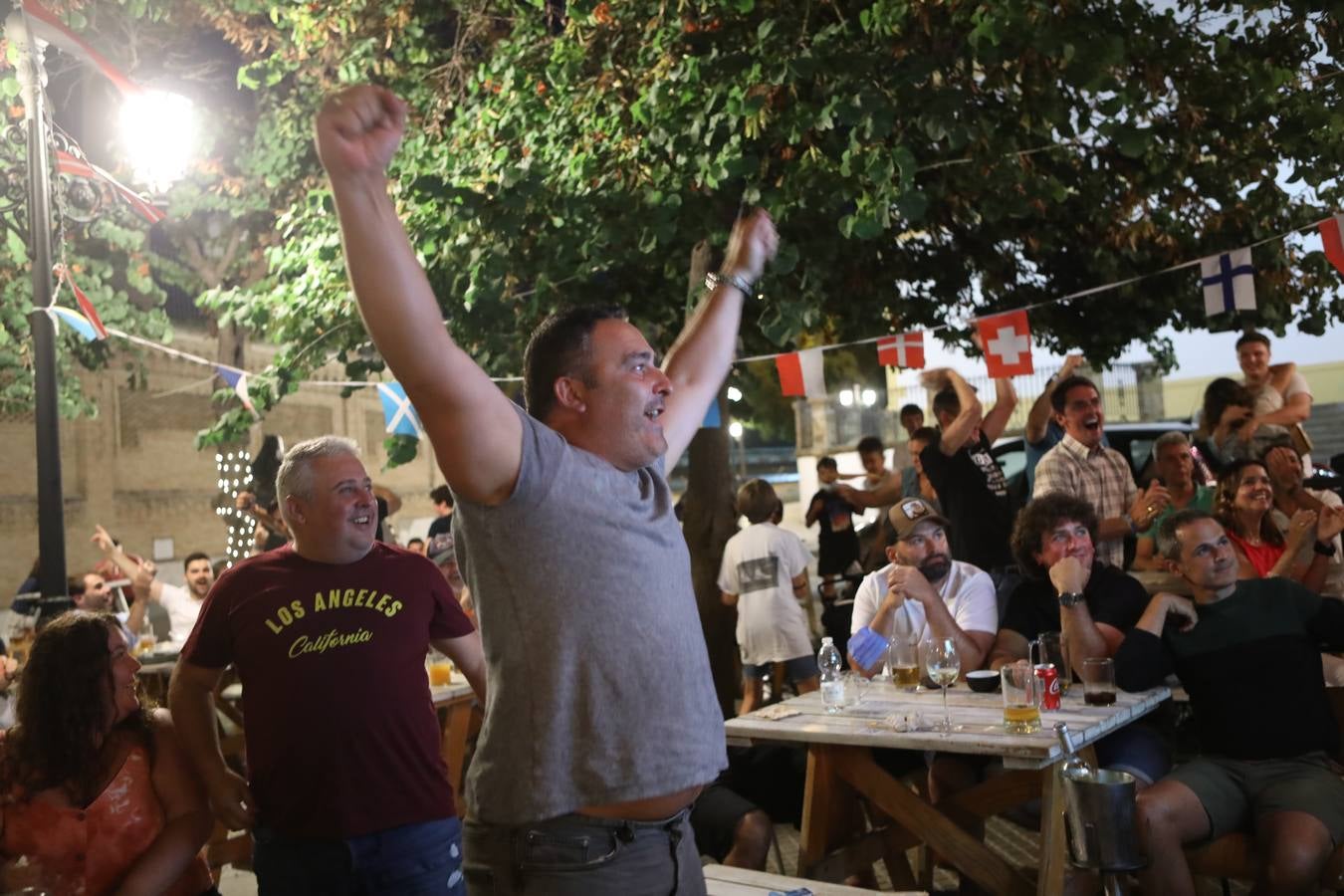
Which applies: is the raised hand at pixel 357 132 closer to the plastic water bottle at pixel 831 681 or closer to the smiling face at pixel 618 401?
the smiling face at pixel 618 401

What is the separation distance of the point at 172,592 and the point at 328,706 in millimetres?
6646

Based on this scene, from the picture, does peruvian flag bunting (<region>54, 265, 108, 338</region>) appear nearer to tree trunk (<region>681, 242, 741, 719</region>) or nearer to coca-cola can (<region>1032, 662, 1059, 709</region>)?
tree trunk (<region>681, 242, 741, 719</region>)

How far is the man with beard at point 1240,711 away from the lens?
3.77 metres

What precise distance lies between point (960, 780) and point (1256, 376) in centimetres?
415

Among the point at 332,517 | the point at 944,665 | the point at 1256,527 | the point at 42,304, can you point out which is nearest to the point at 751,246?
the point at 332,517

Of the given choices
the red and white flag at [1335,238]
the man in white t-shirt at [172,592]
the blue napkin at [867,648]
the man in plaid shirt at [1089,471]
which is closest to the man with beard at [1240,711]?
the blue napkin at [867,648]

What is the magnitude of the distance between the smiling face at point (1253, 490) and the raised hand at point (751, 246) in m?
3.69

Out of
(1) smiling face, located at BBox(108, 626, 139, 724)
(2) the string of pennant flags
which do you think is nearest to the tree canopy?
(2) the string of pennant flags

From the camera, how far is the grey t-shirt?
188cm

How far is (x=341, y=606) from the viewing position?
325 cm

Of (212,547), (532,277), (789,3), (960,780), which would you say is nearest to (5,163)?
(532,277)

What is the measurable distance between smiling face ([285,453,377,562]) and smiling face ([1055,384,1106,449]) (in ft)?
14.5

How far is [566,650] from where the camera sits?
1.88 meters

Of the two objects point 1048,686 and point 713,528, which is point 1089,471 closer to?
point 1048,686
